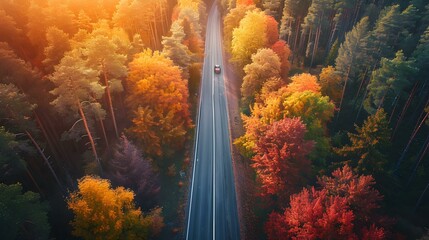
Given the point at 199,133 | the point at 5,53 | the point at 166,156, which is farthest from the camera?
the point at 199,133

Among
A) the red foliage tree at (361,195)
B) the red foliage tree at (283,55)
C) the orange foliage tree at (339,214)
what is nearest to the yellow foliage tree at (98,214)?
the orange foliage tree at (339,214)

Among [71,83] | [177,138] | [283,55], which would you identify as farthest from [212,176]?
[283,55]

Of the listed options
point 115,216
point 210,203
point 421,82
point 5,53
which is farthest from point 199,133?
point 421,82

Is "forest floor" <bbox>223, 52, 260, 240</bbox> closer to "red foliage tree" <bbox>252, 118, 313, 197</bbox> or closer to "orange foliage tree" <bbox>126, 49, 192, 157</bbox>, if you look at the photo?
"red foliage tree" <bbox>252, 118, 313, 197</bbox>

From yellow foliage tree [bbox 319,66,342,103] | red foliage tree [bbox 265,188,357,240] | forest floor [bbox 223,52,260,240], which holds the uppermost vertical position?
yellow foliage tree [bbox 319,66,342,103]

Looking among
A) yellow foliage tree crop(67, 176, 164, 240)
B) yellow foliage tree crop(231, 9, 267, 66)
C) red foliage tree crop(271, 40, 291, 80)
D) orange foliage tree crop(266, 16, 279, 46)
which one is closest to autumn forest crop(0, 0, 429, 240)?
yellow foliage tree crop(67, 176, 164, 240)

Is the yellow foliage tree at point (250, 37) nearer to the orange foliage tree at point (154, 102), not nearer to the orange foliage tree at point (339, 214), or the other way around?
the orange foliage tree at point (154, 102)

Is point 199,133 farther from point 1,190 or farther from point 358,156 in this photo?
point 1,190
